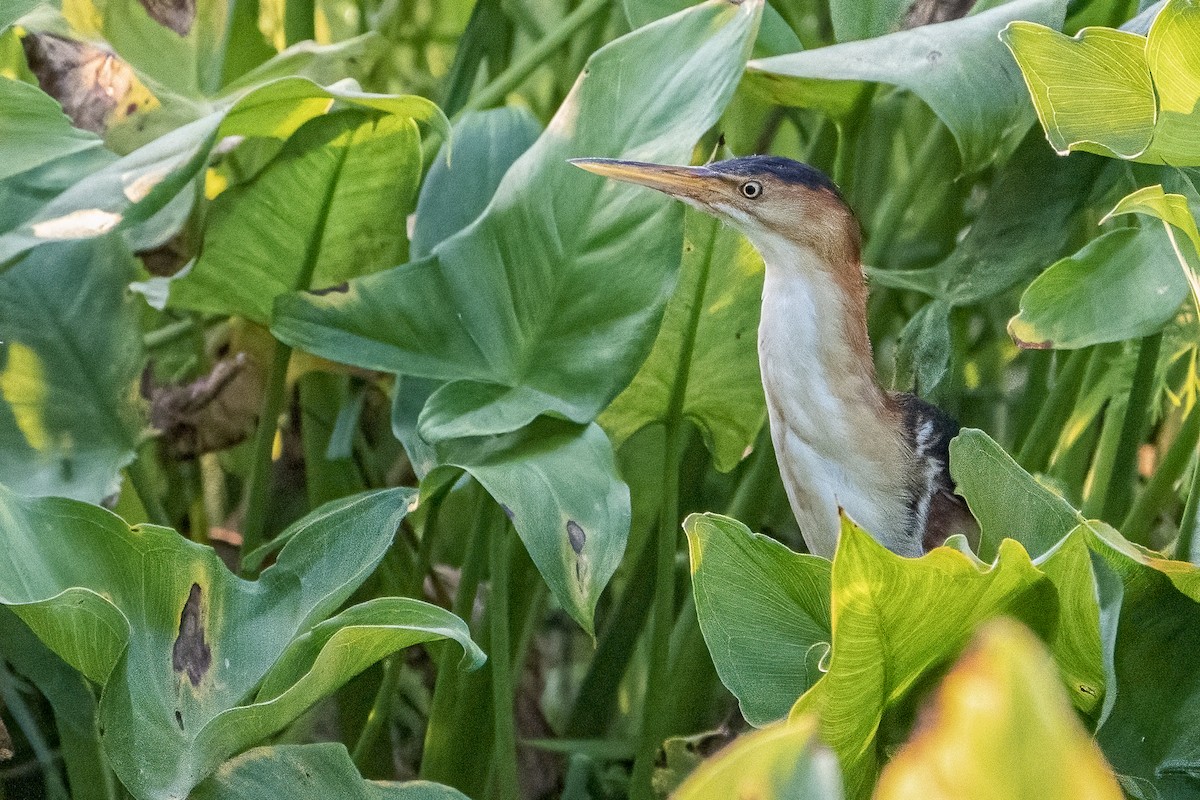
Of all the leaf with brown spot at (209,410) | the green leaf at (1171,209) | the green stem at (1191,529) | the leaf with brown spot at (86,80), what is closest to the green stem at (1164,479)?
the green stem at (1191,529)

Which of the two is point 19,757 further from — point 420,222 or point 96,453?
point 420,222

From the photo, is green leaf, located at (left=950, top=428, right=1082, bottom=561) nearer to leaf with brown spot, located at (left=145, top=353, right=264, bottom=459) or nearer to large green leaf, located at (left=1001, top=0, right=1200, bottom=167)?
large green leaf, located at (left=1001, top=0, right=1200, bottom=167)

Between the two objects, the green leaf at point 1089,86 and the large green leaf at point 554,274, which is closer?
the green leaf at point 1089,86

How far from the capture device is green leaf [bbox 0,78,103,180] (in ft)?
2.81

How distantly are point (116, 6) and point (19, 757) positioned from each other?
684 millimetres

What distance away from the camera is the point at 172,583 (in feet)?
2.45

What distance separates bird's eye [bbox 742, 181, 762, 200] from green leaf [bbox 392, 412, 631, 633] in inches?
9.0

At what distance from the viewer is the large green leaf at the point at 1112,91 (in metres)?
0.67

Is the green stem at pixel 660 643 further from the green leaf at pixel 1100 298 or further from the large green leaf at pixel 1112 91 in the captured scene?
the large green leaf at pixel 1112 91

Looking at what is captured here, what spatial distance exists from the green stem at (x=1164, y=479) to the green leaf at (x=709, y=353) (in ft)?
0.93

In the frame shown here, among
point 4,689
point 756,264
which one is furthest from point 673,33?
point 4,689

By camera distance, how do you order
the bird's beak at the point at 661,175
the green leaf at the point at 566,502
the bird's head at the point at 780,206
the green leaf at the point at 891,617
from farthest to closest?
the bird's head at the point at 780,206 → the bird's beak at the point at 661,175 → the green leaf at the point at 566,502 → the green leaf at the point at 891,617

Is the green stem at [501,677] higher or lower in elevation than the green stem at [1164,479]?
lower

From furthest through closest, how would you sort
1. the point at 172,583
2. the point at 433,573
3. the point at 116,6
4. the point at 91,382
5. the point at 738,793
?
1. the point at 116,6
2. the point at 433,573
3. the point at 91,382
4. the point at 172,583
5. the point at 738,793
